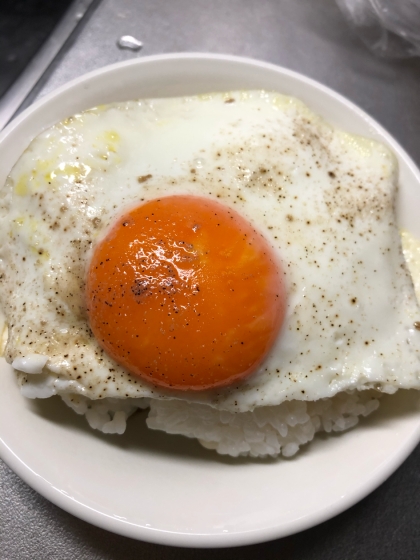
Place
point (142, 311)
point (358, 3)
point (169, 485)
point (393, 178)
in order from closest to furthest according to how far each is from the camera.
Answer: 1. point (142, 311)
2. point (169, 485)
3. point (393, 178)
4. point (358, 3)

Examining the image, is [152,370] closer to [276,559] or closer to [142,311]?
[142,311]

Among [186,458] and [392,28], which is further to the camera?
[392,28]

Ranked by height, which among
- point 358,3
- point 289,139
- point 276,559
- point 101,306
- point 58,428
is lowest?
point 276,559

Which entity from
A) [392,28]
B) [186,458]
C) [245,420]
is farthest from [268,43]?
[186,458]

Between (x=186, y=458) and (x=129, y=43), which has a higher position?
(x=129, y=43)

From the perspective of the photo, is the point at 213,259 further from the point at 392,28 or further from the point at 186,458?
the point at 392,28

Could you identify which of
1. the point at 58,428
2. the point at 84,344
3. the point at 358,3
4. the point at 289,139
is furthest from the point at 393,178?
the point at 358,3

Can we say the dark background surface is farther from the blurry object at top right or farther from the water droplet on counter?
the blurry object at top right
